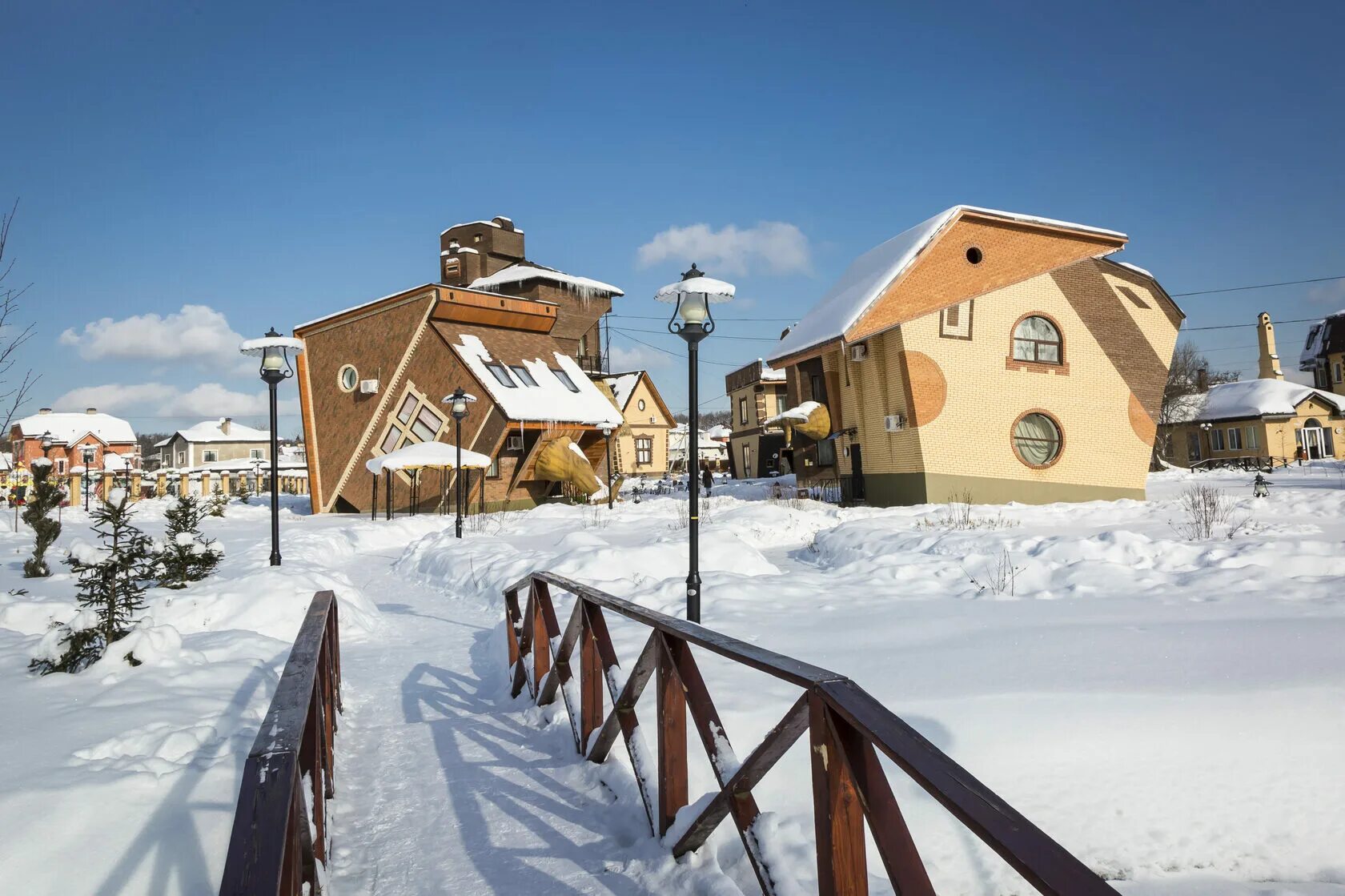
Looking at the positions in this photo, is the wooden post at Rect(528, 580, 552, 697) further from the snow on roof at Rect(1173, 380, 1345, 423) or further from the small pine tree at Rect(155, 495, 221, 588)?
the snow on roof at Rect(1173, 380, 1345, 423)

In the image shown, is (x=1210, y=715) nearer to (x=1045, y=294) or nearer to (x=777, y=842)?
(x=777, y=842)

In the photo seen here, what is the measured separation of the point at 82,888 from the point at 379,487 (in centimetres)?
2776

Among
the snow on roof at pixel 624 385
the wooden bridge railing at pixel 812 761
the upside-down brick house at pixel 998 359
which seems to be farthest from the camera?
the snow on roof at pixel 624 385

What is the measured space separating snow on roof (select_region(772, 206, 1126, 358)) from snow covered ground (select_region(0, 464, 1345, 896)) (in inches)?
442

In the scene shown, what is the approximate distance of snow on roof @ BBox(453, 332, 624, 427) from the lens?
2580 centimetres

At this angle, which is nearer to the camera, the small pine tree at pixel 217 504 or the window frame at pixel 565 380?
the small pine tree at pixel 217 504

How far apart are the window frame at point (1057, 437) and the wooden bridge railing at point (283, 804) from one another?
2044 cm

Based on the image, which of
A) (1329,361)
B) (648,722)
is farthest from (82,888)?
(1329,361)

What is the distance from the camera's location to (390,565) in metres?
15.1

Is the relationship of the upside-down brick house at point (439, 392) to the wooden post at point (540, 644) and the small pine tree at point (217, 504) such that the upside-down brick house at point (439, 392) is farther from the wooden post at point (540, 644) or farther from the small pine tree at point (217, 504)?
the wooden post at point (540, 644)

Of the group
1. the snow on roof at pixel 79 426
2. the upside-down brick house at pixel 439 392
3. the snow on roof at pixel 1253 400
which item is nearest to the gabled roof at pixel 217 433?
the snow on roof at pixel 79 426

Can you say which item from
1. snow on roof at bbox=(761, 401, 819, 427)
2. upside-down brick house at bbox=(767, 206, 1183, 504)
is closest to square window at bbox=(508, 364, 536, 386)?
snow on roof at bbox=(761, 401, 819, 427)

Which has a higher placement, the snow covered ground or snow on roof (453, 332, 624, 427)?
snow on roof (453, 332, 624, 427)

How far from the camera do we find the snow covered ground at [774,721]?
3035 mm
